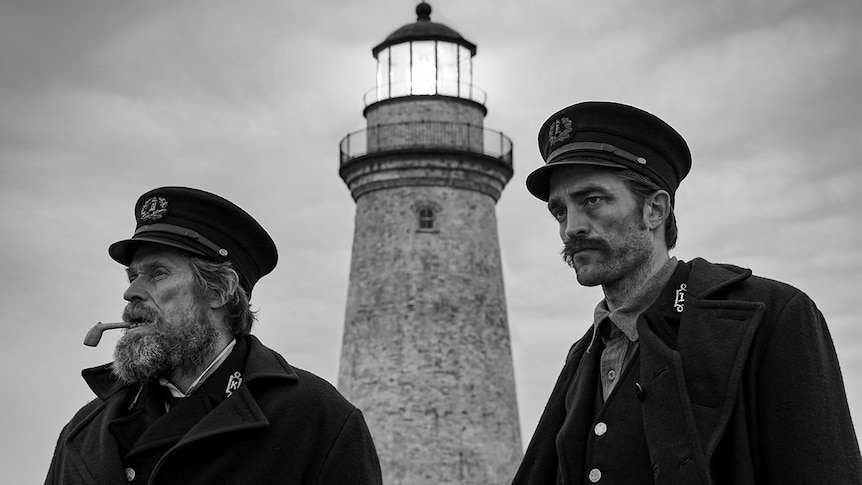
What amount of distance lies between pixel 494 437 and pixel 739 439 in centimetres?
2641

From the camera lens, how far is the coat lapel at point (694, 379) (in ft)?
16.3

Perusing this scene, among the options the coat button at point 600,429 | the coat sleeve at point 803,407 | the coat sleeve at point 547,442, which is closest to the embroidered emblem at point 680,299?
the coat sleeve at point 803,407

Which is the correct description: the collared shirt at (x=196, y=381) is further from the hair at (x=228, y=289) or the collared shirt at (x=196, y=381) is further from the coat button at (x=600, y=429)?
the coat button at (x=600, y=429)

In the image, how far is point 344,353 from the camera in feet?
106

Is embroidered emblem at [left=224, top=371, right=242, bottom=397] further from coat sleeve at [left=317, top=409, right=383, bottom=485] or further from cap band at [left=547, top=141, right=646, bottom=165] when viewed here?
cap band at [left=547, top=141, right=646, bottom=165]

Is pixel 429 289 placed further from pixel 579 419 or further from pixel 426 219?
pixel 579 419

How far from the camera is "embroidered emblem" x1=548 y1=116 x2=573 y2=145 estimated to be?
5801 mm

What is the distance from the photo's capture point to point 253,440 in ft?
20.4

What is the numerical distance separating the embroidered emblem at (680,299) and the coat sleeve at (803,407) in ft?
1.29

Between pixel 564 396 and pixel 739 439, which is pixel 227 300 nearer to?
pixel 564 396

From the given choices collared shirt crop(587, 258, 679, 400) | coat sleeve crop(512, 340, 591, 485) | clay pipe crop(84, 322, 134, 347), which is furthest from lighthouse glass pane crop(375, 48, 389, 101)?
collared shirt crop(587, 258, 679, 400)

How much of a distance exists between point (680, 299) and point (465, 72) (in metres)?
29.3

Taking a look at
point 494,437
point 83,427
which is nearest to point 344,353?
point 494,437

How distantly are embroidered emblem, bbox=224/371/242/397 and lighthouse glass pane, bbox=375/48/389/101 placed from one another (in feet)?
91.0
